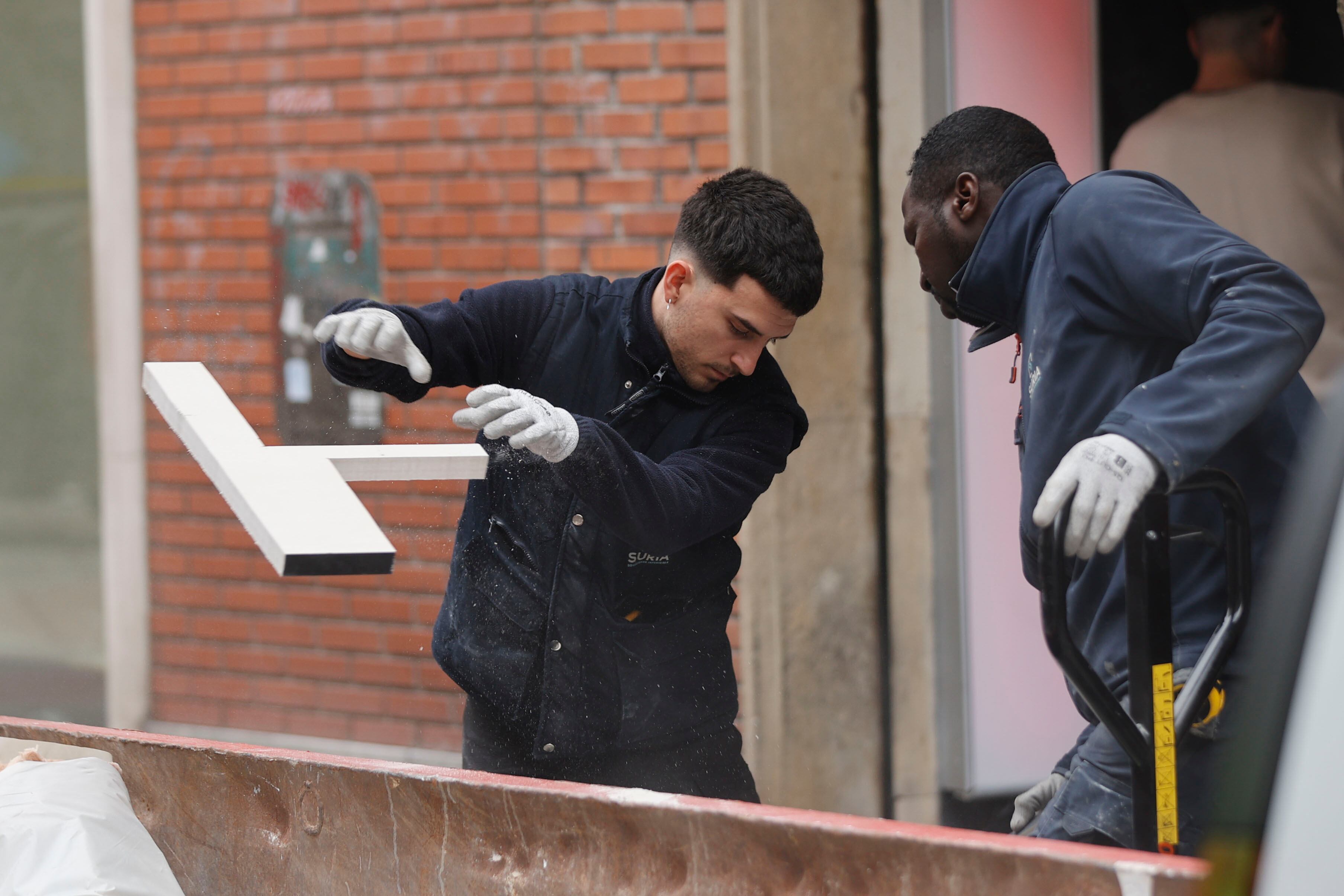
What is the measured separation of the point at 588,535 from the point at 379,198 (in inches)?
85.7

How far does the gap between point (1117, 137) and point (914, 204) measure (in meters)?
1.68

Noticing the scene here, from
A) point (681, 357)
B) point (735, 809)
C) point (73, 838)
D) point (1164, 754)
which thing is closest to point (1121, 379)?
point (1164, 754)

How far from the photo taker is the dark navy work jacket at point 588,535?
2.21 m

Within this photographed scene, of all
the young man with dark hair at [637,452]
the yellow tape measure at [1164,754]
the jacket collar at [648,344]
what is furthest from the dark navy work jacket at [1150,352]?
the jacket collar at [648,344]

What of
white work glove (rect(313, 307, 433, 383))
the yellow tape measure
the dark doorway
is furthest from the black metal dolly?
the dark doorway

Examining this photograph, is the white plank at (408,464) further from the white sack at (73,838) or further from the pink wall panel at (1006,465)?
the pink wall panel at (1006,465)

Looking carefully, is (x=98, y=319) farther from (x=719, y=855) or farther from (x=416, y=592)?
(x=719, y=855)

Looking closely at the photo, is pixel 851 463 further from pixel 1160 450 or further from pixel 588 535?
pixel 1160 450

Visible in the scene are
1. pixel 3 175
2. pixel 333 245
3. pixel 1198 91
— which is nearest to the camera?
pixel 1198 91

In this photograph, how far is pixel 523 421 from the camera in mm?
1845

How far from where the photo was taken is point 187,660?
422 cm

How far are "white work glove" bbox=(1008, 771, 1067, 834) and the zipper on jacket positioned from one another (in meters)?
1.02

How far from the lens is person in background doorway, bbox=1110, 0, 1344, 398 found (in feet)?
10.9

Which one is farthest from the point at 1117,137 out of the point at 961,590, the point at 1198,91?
the point at 961,590
